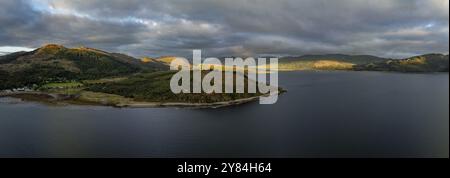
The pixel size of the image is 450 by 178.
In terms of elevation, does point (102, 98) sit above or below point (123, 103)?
above

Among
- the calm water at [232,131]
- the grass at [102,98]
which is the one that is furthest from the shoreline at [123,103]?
the calm water at [232,131]

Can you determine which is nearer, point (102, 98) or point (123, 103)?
point (123, 103)

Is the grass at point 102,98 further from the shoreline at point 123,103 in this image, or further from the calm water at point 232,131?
the calm water at point 232,131

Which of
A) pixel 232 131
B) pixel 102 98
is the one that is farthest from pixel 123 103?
pixel 232 131

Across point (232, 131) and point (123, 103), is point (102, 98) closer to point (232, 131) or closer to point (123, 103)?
point (123, 103)

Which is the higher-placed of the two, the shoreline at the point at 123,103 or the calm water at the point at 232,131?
the shoreline at the point at 123,103

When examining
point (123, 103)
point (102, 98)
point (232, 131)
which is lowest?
point (232, 131)
